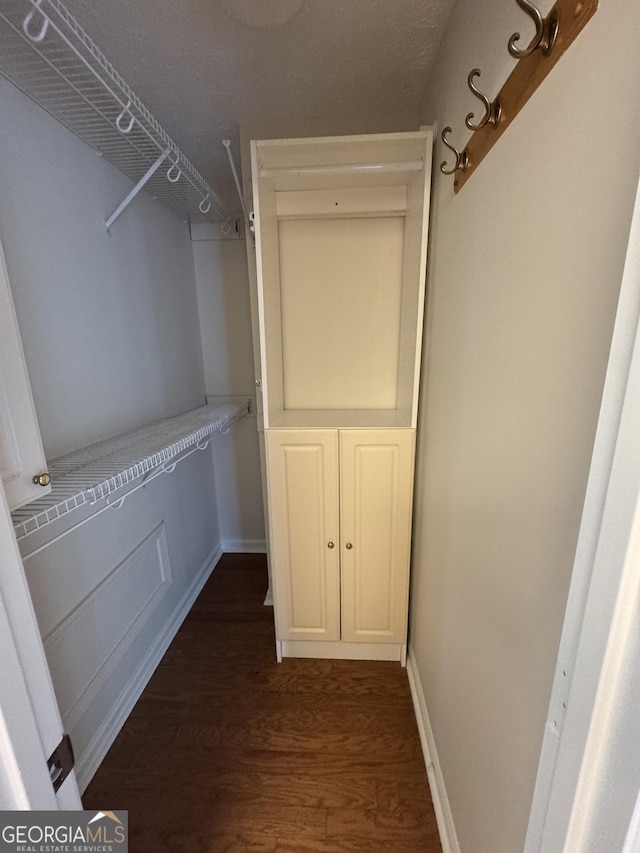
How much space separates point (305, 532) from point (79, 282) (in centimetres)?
139

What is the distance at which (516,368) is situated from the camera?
69 cm

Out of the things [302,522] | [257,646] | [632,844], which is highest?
[632,844]

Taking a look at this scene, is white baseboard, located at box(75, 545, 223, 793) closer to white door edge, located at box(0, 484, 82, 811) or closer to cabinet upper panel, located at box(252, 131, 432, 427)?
white door edge, located at box(0, 484, 82, 811)

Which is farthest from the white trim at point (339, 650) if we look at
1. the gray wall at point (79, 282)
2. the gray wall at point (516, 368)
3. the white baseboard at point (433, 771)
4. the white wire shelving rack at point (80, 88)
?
the white wire shelving rack at point (80, 88)

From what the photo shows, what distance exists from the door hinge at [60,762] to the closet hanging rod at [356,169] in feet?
5.50

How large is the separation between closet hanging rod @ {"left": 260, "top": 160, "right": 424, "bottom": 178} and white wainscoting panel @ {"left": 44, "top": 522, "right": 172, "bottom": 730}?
5.83 feet

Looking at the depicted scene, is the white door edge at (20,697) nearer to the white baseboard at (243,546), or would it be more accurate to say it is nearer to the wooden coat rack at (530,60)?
the wooden coat rack at (530,60)

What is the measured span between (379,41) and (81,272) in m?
1.32

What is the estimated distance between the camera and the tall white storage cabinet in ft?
4.59

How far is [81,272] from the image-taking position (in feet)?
4.36

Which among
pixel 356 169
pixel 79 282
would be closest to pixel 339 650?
pixel 79 282

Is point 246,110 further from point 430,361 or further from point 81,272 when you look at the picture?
point 430,361

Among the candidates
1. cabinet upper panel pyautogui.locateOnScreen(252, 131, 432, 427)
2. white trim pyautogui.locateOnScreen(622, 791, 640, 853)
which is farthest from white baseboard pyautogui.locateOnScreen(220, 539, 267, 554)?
white trim pyautogui.locateOnScreen(622, 791, 640, 853)

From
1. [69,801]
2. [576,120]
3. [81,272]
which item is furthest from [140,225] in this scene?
[69,801]
